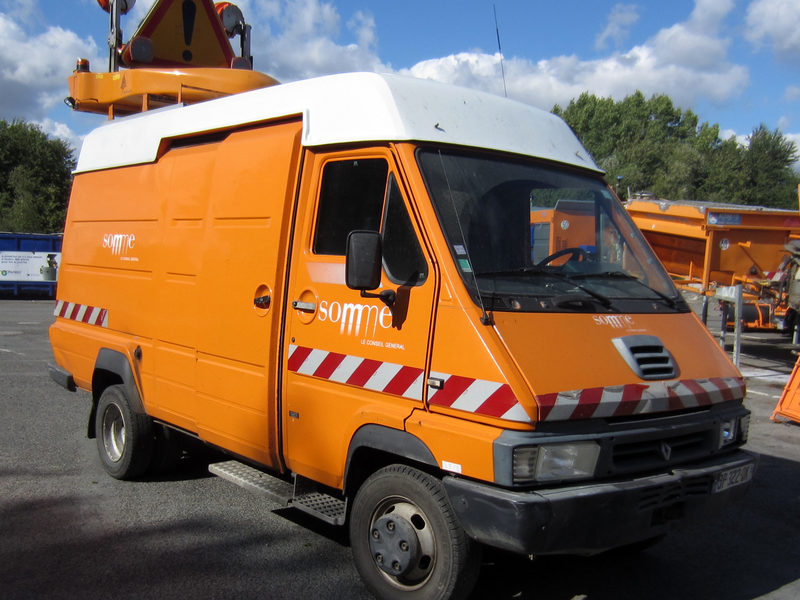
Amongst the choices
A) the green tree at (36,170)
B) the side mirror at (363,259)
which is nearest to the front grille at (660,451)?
the side mirror at (363,259)

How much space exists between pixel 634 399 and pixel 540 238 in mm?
1215

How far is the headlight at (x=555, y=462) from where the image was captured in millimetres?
3227

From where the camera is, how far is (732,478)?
12.8ft

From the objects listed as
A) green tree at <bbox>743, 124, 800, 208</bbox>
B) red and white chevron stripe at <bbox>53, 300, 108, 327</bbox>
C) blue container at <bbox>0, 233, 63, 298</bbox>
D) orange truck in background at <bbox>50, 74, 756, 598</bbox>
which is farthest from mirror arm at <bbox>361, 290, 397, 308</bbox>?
green tree at <bbox>743, 124, 800, 208</bbox>

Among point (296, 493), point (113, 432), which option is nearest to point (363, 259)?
point (296, 493)

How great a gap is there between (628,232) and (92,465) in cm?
480

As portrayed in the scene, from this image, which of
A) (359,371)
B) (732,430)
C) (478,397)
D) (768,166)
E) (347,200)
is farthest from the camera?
(768,166)

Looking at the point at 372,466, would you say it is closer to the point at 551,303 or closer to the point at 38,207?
the point at 551,303

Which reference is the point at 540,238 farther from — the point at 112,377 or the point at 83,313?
the point at 83,313

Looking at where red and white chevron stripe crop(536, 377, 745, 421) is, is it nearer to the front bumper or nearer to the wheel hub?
the front bumper

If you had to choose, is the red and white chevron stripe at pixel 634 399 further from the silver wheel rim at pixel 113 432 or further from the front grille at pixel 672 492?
the silver wheel rim at pixel 113 432

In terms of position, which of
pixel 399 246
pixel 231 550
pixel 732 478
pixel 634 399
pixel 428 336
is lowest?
pixel 231 550

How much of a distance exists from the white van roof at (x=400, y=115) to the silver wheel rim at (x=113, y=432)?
98.6 inches

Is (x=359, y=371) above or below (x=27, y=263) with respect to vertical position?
below
